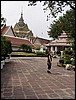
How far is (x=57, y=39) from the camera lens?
164ft

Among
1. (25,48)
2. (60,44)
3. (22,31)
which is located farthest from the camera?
(22,31)

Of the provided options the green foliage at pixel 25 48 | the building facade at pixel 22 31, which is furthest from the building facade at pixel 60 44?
the building facade at pixel 22 31

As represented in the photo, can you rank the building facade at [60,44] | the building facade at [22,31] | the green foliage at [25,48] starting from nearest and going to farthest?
the green foliage at [25,48], the building facade at [60,44], the building facade at [22,31]

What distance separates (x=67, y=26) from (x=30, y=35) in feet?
146

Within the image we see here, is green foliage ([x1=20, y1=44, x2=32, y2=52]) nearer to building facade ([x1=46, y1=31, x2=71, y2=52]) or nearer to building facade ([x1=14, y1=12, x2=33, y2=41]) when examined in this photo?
building facade ([x1=46, y1=31, x2=71, y2=52])

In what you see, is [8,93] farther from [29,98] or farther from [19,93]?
[29,98]

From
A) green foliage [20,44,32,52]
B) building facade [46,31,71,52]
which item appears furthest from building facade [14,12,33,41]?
green foliage [20,44,32,52]

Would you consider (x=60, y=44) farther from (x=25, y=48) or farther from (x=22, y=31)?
(x=22, y=31)

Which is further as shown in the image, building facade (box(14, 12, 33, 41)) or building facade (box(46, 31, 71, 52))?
building facade (box(14, 12, 33, 41))

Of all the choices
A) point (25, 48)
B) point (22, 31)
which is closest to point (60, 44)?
point (25, 48)

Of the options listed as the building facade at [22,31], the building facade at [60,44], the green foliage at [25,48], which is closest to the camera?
the green foliage at [25,48]

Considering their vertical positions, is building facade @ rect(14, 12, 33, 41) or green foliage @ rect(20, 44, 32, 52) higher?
building facade @ rect(14, 12, 33, 41)

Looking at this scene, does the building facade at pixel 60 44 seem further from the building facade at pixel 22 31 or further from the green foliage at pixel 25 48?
the building facade at pixel 22 31

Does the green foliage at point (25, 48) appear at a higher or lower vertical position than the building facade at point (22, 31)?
lower
